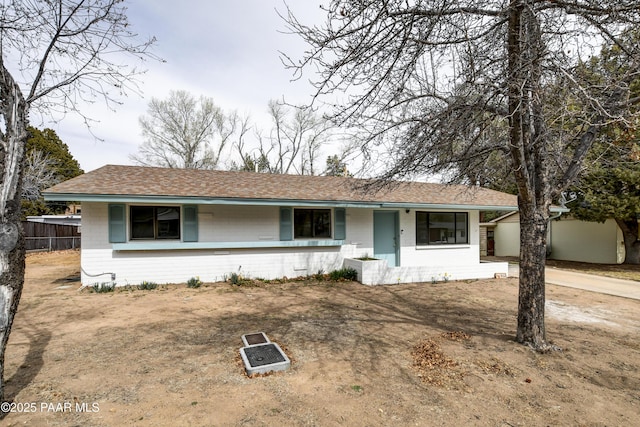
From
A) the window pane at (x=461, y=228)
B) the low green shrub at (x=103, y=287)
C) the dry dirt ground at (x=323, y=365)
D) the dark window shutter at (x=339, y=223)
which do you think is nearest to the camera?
the dry dirt ground at (x=323, y=365)

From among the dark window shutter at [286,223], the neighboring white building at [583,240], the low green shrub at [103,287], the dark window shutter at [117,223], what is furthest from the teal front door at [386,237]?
the low green shrub at [103,287]

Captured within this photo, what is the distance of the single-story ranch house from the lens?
8617mm

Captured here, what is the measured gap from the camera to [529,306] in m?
4.55

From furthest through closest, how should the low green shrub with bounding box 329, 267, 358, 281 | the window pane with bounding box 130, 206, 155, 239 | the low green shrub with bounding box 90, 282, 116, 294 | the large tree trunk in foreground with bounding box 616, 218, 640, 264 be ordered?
the large tree trunk in foreground with bounding box 616, 218, 640, 264, the low green shrub with bounding box 329, 267, 358, 281, the window pane with bounding box 130, 206, 155, 239, the low green shrub with bounding box 90, 282, 116, 294

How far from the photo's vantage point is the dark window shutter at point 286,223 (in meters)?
10.2

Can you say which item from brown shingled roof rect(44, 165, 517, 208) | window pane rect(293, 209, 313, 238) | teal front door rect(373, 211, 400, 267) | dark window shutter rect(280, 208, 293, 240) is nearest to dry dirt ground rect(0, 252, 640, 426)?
brown shingled roof rect(44, 165, 517, 208)

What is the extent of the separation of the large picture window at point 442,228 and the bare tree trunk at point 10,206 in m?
11.0

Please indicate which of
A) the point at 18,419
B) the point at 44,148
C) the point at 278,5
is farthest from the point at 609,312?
the point at 44,148

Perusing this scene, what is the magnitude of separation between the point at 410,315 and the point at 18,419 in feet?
19.3

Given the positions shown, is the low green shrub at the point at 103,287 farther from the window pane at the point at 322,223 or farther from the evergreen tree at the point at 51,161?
the evergreen tree at the point at 51,161

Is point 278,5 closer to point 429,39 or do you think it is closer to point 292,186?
point 429,39

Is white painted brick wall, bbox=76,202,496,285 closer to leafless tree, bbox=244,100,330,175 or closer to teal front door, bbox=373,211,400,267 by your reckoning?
teal front door, bbox=373,211,400,267

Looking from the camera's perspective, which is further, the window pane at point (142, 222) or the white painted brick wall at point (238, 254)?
the window pane at point (142, 222)

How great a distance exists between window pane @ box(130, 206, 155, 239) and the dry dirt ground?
232cm
